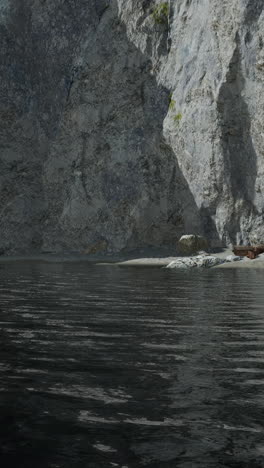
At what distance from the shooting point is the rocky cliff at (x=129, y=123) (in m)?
39.3

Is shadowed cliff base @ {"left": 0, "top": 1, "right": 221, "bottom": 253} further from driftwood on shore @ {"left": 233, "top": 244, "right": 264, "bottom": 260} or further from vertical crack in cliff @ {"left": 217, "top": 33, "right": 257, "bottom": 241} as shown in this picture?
driftwood on shore @ {"left": 233, "top": 244, "right": 264, "bottom": 260}

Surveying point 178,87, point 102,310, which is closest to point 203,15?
point 178,87

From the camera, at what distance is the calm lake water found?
3.70 m

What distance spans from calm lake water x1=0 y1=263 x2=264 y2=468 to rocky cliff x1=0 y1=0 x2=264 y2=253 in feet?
97.9

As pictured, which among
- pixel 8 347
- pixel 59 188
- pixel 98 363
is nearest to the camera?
pixel 98 363

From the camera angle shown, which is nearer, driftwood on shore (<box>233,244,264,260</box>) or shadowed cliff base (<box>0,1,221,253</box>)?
driftwood on shore (<box>233,244,264,260</box>)

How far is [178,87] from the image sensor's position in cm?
4469

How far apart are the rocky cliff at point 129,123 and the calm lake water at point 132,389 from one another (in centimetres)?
2984

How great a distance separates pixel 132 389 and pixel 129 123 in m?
43.9

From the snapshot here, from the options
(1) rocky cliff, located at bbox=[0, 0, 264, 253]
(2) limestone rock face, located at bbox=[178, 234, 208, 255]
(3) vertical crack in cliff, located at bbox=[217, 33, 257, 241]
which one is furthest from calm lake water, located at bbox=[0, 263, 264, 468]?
(1) rocky cliff, located at bbox=[0, 0, 264, 253]

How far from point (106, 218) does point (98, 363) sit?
42.0m

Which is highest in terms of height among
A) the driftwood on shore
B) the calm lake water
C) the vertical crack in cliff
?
the vertical crack in cliff

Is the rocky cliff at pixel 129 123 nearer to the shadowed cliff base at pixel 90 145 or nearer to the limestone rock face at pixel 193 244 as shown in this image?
the shadowed cliff base at pixel 90 145

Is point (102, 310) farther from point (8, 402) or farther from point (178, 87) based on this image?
point (178, 87)
